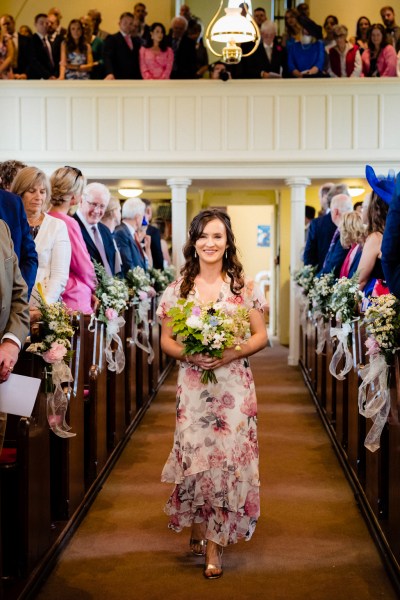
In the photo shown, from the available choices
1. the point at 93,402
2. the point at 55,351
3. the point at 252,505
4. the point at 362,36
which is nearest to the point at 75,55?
the point at 362,36

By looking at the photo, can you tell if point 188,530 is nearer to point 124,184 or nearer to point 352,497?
point 352,497

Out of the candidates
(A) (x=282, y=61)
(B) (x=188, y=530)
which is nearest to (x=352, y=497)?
(B) (x=188, y=530)

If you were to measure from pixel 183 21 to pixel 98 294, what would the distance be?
7.74 m

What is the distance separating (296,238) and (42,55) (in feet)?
14.8

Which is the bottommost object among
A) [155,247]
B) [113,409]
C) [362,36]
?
[113,409]

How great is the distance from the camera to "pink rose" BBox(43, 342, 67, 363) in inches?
157

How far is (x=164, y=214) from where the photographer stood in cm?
1717

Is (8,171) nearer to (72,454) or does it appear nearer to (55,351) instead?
(55,351)

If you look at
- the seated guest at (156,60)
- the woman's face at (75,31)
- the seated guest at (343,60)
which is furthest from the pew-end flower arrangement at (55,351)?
the seated guest at (343,60)

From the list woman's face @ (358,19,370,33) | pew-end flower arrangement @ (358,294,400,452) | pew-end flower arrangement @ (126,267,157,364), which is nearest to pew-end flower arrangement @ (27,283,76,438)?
pew-end flower arrangement @ (358,294,400,452)

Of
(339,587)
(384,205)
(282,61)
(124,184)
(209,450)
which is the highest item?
(282,61)

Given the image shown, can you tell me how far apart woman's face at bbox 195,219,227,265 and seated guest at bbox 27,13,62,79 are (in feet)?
29.1

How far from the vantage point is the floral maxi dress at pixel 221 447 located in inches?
164

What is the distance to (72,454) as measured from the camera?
4824 millimetres
